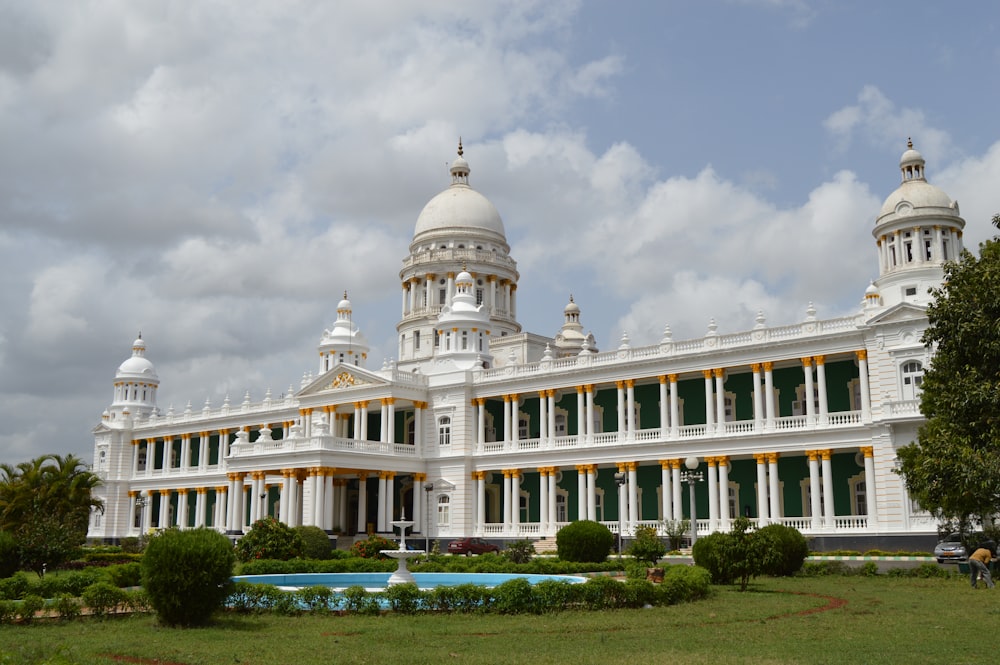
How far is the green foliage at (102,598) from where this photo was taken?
18906mm

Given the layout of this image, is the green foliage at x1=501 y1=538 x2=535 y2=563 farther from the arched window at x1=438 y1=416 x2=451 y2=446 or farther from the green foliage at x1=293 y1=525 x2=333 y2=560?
the arched window at x1=438 y1=416 x2=451 y2=446

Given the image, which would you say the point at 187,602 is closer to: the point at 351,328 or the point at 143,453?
the point at 351,328

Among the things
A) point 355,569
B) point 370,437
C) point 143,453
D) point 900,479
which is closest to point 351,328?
point 370,437

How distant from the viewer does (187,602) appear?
17781 millimetres

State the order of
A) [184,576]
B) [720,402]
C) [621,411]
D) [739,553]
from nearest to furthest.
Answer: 1. [184,576]
2. [739,553]
3. [720,402]
4. [621,411]

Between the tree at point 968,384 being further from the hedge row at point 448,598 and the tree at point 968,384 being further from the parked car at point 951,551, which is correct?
the hedge row at point 448,598

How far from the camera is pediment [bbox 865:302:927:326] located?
38.9 metres

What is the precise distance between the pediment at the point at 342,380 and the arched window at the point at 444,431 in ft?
14.0

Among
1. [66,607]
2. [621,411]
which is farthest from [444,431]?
[66,607]

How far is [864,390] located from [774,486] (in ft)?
18.9

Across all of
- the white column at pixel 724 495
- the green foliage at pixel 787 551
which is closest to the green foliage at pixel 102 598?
the green foliage at pixel 787 551

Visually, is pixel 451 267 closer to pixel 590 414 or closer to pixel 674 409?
pixel 590 414

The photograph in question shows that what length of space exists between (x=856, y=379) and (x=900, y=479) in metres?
5.80

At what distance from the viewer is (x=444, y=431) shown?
54500 mm
